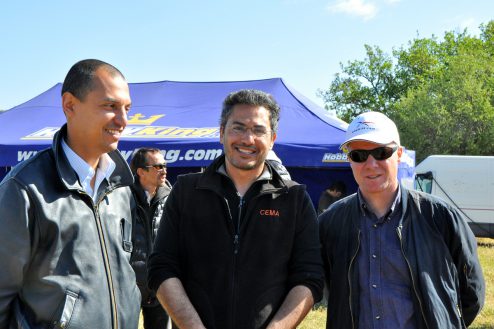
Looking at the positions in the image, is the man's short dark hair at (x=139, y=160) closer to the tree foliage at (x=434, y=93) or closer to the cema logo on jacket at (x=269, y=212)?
the cema logo on jacket at (x=269, y=212)

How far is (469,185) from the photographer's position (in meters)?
13.2

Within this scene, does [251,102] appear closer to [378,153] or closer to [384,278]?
[378,153]

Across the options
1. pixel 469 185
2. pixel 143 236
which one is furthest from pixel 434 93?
pixel 143 236

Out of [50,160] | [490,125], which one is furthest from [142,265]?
[490,125]

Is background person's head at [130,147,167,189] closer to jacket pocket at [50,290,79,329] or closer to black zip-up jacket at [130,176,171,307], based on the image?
black zip-up jacket at [130,176,171,307]

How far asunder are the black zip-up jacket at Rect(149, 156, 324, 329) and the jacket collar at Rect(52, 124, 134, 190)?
249 millimetres

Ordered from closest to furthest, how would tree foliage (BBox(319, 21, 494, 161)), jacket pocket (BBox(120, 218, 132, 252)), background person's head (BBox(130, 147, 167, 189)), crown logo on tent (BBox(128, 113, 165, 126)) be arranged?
jacket pocket (BBox(120, 218, 132, 252)) < background person's head (BBox(130, 147, 167, 189)) < crown logo on tent (BBox(128, 113, 165, 126)) < tree foliage (BBox(319, 21, 494, 161))

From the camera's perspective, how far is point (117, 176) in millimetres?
2006

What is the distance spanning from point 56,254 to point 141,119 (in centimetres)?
781

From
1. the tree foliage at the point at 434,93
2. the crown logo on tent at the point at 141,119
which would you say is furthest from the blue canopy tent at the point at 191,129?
the tree foliage at the point at 434,93

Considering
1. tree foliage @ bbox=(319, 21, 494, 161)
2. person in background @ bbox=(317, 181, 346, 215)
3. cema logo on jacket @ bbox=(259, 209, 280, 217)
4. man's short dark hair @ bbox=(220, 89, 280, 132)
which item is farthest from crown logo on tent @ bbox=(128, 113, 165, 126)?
tree foliage @ bbox=(319, 21, 494, 161)

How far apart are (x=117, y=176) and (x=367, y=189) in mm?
1161

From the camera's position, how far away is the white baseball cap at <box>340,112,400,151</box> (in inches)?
88.8

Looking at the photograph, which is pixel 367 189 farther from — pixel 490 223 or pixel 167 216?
pixel 490 223
